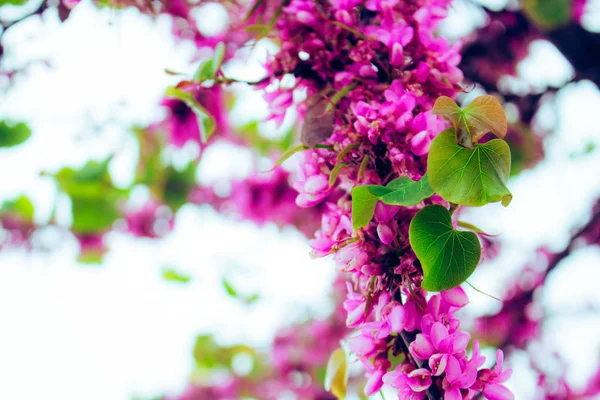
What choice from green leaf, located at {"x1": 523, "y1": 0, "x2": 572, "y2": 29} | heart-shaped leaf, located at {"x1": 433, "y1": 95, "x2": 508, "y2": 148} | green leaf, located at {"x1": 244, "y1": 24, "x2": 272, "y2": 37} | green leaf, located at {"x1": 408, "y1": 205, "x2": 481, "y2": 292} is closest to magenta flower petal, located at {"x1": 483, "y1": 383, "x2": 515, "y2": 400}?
green leaf, located at {"x1": 408, "y1": 205, "x2": 481, "y2": 292}

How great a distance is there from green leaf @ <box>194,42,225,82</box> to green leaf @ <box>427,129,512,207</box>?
331mm

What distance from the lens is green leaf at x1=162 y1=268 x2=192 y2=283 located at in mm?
2320

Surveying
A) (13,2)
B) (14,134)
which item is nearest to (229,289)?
(14,134)

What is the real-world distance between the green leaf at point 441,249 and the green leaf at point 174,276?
6.43 feet

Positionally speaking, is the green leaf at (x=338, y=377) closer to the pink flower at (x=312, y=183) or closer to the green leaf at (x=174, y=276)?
the pink flower at (x=312, y=183)

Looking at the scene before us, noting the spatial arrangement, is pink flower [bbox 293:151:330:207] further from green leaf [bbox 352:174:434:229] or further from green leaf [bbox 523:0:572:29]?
green leaf [bbox 523:0:572:29]

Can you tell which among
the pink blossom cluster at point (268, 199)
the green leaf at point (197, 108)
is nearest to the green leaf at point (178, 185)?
the pink blossom cluster at point (268, 199)

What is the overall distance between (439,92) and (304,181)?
0.60 feet

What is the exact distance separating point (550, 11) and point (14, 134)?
55.2 inches

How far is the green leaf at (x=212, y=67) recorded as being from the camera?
27.4 inches

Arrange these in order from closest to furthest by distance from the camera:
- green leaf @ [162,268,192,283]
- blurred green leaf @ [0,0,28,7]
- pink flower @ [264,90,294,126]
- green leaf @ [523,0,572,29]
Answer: pink flower @ [264,90,294,126] → blurred green leaf @ [0,0,28,7] → green leaf @ [523,0,572,29] → green leaf @ [162,268,192,283]

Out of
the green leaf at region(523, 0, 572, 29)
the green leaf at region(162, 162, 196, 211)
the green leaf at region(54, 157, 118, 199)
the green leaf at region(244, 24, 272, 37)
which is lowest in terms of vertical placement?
the green leaf at region(162, 162, 196, 211)

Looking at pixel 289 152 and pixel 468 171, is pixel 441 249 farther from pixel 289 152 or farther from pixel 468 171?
pixel 289 152

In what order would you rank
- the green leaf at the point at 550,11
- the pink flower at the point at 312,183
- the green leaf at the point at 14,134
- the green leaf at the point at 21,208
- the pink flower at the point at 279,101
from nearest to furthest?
1. the pink flower at the point at 312,183
2. the pink flower at the point at 279,101
3. the green leaf at the point at 550,11
4. the green leaf at the point at 14,134
5. the green leaf at the point at 21,208
